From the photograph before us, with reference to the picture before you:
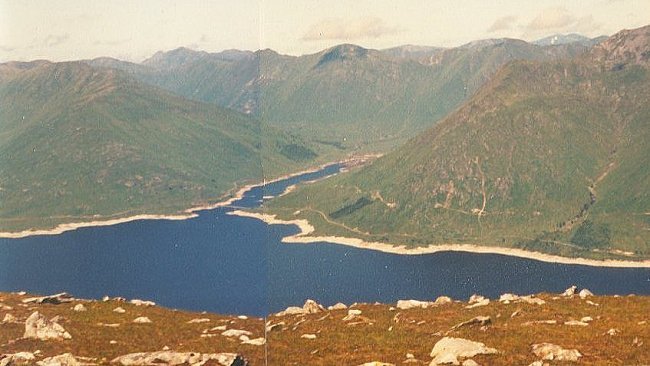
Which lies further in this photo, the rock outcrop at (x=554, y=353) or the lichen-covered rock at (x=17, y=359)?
the lichen-covered rock at (x=17, y=359)

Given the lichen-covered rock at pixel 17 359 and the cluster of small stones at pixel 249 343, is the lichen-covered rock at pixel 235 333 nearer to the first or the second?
the cluster of small stones at pixel 249 343

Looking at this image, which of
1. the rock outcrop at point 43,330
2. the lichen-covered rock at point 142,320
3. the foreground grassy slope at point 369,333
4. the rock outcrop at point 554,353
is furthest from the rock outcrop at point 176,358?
the rock outcrop at point 554,353

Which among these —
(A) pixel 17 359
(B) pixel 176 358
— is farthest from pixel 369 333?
(A) pixel 17 359

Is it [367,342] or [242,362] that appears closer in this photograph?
[242,362]

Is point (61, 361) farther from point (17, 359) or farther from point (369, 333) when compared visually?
point (369, 333)

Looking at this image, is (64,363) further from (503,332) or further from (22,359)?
(503,332)

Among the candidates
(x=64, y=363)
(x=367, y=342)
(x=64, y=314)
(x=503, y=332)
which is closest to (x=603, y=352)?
(x=503, y=332)
